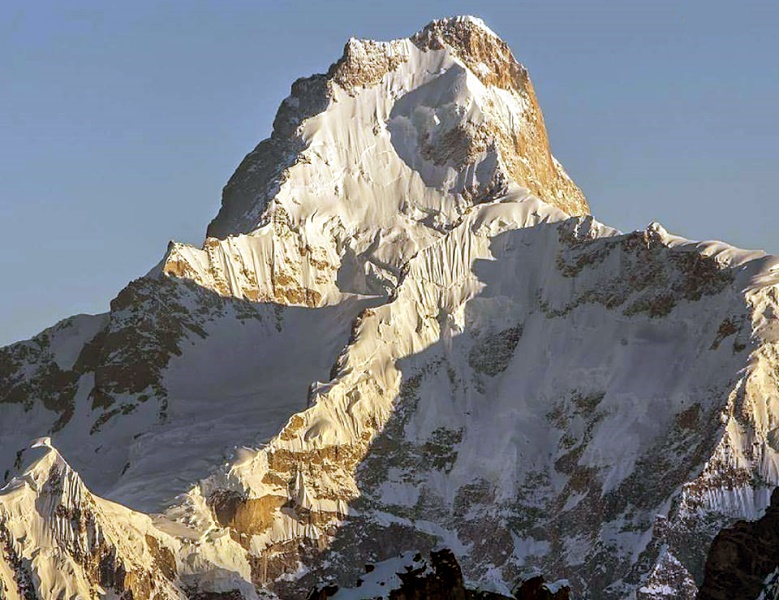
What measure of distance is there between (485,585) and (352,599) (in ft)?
37.7

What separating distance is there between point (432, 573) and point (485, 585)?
9177 mm

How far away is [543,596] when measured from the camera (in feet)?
504

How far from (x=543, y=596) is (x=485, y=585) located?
21.9 feet

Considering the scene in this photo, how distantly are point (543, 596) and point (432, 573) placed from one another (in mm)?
5559

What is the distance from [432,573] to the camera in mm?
151250

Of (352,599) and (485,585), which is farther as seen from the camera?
(485,585)

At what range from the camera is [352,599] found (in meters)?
150

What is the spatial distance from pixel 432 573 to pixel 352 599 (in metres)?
3.71
